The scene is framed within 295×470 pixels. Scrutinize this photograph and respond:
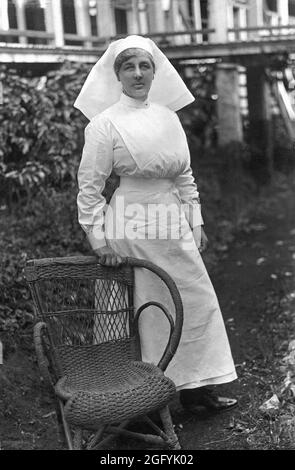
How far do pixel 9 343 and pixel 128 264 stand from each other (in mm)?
1238

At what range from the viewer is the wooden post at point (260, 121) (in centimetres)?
1172

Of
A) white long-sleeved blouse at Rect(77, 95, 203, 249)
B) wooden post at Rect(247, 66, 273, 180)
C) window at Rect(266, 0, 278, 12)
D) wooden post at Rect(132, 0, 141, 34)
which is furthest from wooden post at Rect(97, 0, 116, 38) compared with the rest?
window at Rect(266, 0, 278, 12)

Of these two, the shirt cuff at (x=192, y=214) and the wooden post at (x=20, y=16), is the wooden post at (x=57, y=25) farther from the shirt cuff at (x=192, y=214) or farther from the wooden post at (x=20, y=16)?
the shirt cuff at (x=192, y=214)

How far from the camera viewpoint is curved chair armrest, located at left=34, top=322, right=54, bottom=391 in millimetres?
3227

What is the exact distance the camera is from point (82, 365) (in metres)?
3.64

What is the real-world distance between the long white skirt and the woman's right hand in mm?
124

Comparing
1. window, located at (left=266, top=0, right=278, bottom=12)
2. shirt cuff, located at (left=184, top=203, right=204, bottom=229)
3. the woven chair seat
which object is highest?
window, located at (left=266, top=0, right=278, bottom=12)

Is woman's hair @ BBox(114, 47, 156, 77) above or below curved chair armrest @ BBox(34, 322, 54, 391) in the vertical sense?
above

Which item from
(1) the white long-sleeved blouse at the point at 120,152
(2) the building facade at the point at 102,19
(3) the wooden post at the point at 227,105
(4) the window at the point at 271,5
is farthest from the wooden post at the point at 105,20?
(4) the window at the point at 271,5

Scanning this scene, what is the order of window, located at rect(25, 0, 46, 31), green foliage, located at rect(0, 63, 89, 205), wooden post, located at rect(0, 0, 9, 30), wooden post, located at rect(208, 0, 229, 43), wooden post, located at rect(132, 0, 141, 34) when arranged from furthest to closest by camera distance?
1. wooden post, located at rect(208, 0, 229, 43)
2. wooden post, located at rect(132, 0, 141, 34)
3. window, located at rect(25, 0, 46, 31)
4. wooden post, located at rect(0, 0, 9, 30)
5. green foliage, located at rect(0, 63, 89, 205)

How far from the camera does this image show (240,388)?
4.53 metres

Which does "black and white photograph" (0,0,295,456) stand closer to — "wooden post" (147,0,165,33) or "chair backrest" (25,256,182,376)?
"chair backrest" (25,256,182,376)

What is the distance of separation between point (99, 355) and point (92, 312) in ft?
0.74

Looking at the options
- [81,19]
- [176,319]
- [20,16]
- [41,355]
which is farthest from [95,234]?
[81,19]
